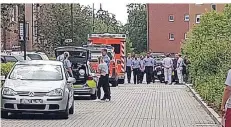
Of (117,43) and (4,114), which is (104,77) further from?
(117,43)

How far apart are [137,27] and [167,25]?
19.1 m

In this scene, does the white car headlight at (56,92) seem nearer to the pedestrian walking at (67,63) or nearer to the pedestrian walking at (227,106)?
the pedestrian walking at (227,106)

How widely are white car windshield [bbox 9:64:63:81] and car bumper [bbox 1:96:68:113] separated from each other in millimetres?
1080

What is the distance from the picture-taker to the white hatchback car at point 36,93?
16.6 m

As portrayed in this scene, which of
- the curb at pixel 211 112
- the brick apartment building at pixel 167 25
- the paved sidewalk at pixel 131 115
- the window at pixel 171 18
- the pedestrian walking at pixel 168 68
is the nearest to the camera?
the paved sidewalk at pixel 131 115

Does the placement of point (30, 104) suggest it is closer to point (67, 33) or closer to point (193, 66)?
point (193, 66)

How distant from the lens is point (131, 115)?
18.6 meters

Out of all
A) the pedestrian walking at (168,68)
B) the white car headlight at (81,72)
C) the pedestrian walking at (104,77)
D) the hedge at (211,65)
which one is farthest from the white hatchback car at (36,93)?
the pedestrian walking at (168,68)

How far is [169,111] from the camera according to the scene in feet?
65.9

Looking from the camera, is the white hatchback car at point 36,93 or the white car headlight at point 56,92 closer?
Answer: the white hatchback car at point 36,93

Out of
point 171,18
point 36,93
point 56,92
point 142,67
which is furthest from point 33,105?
point 171,18

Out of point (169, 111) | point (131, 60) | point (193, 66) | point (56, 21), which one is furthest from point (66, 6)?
point (169, 111)

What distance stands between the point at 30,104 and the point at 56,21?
37.4 metres

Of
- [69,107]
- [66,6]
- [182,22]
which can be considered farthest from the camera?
[182,22]
